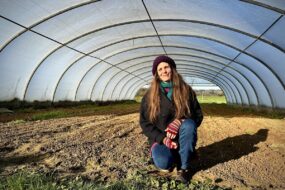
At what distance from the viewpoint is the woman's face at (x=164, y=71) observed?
3.73m

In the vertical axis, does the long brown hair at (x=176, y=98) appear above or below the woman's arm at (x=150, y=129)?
above

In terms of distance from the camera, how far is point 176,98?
3.67 metres

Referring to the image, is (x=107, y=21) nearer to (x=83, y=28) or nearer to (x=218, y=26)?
Result: (x=83, y=28)

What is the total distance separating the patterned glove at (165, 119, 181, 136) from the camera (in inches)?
145

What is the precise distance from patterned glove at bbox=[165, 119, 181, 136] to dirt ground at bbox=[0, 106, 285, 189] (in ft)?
2.00

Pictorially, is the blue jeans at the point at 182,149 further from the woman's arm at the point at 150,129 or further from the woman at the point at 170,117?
the woman's arm at the point at 150,129

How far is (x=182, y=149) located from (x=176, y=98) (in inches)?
23.1

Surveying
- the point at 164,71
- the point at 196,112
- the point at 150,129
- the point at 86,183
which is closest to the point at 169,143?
the point at 150,129

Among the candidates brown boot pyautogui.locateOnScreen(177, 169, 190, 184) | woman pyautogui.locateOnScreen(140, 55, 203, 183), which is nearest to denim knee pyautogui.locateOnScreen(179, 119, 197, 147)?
woman pyautogui.locateOnScreen(140, 55, 203, 183)

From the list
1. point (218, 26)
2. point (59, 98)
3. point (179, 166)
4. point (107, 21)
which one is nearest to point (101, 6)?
point (107, 21)

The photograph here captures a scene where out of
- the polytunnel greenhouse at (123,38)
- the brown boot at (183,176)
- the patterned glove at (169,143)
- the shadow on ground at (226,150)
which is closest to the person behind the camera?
the brown boot at (183,176)

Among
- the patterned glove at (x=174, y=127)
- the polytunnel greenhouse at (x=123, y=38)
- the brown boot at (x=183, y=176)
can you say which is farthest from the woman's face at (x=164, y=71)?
the polytunnel greenhouse at (x=123, y=38)

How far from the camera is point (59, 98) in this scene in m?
14.9

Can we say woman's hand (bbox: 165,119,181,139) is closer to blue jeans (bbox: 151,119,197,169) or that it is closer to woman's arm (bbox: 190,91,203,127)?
blue jeans (bbox: 151,119,197,169)
